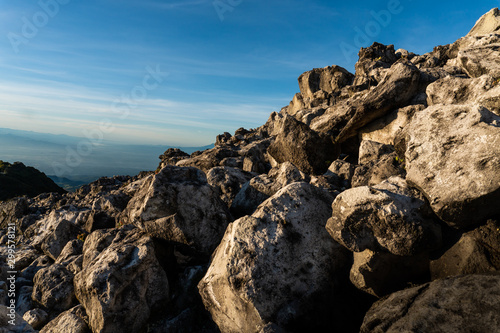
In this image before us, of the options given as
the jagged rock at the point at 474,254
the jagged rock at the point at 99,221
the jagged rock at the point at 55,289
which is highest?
the jagged rock at the point at 474,254

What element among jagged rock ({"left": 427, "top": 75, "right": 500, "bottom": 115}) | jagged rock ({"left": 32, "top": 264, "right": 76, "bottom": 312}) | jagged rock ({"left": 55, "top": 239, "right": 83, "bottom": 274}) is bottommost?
jagged rock ({"left": 32, "top": 264, "right": 76, "bottom": 312})

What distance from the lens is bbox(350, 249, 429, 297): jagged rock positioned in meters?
11.7

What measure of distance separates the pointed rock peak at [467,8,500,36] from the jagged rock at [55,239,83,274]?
67.1 m

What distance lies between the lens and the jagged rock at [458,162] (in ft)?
33.2

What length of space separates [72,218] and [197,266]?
22.5 meters

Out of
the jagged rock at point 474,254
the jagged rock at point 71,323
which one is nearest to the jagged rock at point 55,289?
the jagged rock at point 71,323

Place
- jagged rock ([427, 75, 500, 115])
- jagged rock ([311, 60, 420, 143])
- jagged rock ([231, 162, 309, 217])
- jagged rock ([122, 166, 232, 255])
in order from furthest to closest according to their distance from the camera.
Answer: jagged rock ([311, 60, 420, 143]) → jagged rock ([231, 162, 309, 217]) → jagged rock ([122, 166, 232, 255]) → jagged rock ([427, 75, 500, 115])

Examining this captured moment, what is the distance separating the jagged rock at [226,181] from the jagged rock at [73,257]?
38.4 ft

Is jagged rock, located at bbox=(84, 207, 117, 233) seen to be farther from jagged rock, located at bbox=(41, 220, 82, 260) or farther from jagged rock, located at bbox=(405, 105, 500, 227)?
jagged rock, located at bbox=(405, 105, 500, 227)

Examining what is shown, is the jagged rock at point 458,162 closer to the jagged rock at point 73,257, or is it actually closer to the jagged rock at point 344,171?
the jagged rock at point 344,171

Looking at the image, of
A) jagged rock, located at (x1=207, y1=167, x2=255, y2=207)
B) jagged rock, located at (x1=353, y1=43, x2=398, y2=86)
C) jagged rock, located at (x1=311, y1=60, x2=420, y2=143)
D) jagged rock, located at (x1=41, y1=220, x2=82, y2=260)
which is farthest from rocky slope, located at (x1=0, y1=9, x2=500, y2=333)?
jagged rock, located at (x1=353, y1=43, x2=398, y2=86)

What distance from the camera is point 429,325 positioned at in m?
8.04

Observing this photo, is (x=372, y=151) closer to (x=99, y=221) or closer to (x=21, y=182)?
(x=99, y=221)

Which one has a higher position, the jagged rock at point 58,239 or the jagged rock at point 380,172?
the jagged rock at point 380,172
